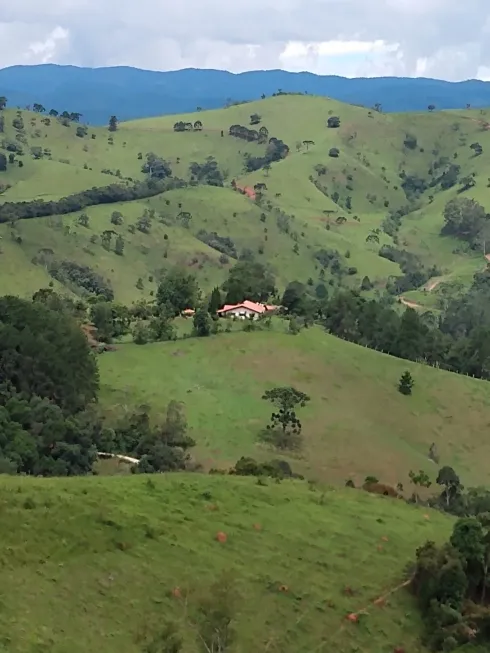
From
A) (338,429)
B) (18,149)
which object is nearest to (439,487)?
(338,429)

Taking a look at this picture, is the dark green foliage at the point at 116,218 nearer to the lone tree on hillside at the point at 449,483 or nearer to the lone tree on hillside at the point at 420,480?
the lone tree on hillside at the point at 420,480

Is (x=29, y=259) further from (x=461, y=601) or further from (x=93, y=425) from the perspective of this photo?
(x=461, y=601)

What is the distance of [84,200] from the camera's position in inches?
5969

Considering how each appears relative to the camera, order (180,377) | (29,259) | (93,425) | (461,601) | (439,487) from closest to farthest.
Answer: (461,601) < (93,425) < (439,487) < (180,377) < (29,259)

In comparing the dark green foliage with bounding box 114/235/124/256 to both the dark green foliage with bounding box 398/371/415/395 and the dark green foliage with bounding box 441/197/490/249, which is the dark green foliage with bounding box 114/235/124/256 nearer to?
the dark green foliage with bounding box 398/371/415/395

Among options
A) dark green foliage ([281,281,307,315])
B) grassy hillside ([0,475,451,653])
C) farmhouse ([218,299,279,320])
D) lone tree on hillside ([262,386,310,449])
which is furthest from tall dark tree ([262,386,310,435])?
dark green foliage ([281,281,307,315])

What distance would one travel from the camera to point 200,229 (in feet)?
519

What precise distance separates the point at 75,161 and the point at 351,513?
576ft

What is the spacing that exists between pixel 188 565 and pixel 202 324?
175ft

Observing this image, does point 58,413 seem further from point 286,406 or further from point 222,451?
point 286,406

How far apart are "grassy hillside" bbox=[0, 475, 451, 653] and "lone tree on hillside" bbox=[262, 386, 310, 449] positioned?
23155 mm

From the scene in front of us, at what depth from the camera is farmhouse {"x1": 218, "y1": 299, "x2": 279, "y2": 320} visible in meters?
93.8

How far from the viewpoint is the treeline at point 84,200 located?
133 metres

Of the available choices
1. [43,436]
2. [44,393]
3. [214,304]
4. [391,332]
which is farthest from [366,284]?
[43,436]
